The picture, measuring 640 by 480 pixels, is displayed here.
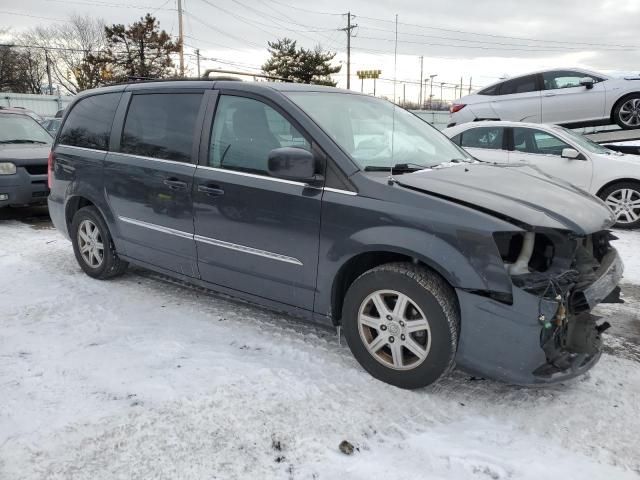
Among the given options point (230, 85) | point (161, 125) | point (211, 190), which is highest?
point (230, 85)

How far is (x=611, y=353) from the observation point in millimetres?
3479

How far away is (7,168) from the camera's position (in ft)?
24.3

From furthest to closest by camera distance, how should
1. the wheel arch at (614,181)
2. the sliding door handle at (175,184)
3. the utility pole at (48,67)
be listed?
the utility pole at (48,67) < the wheel arch at (614,181) < the sliding door handle at (175,184)

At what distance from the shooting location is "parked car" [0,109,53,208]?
739 cm

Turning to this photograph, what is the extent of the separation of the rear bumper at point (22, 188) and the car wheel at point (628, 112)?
32.7 ft

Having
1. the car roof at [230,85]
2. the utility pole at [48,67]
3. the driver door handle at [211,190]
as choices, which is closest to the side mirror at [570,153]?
the car roof at [230,85]

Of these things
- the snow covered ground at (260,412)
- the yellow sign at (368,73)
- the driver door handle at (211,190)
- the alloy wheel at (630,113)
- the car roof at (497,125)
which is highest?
the yellow sign at (368,73)

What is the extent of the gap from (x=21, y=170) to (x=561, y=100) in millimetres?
9569

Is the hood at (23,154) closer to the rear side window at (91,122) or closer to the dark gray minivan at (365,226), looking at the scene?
the rear side window at (91,122)

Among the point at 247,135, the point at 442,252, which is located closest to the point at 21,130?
the point at 247,135

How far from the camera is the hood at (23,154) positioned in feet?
24.6

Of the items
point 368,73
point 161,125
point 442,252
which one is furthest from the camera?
point 368,73

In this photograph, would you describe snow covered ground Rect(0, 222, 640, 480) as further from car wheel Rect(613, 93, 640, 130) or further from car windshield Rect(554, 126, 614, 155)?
car wheel Rect(613, 93, 640, 130)

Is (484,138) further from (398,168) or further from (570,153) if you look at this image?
(398,168)
